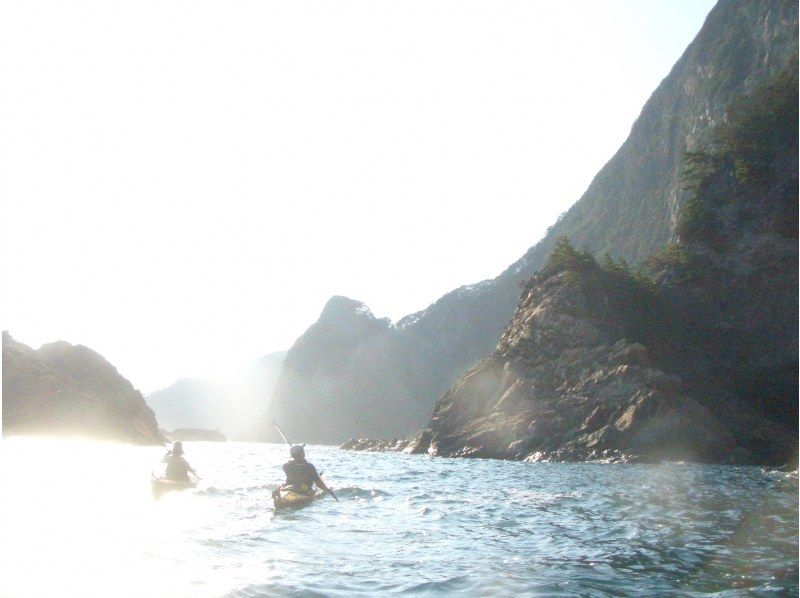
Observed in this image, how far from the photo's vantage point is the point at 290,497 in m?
19.9

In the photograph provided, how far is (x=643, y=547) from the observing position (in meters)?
12.9

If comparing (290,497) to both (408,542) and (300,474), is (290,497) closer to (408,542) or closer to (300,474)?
(300,474)

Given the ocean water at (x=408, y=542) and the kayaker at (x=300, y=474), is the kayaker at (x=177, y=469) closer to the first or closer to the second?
the ocean water at (x=408, y=542)

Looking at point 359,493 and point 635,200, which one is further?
point 635,200

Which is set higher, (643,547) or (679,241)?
(679,241)

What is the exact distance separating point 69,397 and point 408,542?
330ft

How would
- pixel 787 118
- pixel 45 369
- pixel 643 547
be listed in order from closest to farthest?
pixel 643 547
pixel 787 118
pixel 45 369

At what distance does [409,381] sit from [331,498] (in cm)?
16675

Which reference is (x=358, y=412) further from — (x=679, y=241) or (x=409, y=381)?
(x=679, y=241)

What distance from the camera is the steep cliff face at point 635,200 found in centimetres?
7912

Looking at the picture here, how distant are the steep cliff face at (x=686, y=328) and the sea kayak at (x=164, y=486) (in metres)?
30.8

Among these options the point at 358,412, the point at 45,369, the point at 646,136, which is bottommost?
the point at 358,412

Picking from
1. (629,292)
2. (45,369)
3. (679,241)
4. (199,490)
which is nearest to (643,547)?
(199,490)

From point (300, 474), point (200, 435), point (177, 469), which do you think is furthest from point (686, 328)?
point (200, 435)
